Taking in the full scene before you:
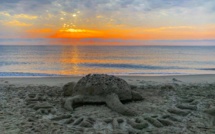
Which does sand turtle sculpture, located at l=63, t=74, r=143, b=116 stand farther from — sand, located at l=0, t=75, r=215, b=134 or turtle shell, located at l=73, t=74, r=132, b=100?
sand, located at l=0, t=75, r=215, b=134

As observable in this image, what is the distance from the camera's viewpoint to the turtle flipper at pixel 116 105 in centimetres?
565

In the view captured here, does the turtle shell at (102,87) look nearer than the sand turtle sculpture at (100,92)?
No

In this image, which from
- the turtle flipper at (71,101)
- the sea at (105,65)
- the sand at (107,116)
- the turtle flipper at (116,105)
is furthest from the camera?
the sea at (105,65)

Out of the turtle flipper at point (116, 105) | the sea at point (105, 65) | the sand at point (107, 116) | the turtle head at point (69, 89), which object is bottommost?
the sand at point (107, 116)

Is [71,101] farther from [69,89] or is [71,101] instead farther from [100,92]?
[69,89]

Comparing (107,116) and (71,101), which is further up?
(71,101)

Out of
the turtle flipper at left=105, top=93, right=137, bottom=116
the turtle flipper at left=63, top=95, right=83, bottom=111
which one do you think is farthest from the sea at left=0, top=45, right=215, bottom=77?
the turtle flipper at left=105, top=93, right=137, bottom=116

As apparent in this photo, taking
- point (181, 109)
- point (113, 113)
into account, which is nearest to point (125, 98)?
point (113, 113)

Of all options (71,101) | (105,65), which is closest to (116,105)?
(71,101)

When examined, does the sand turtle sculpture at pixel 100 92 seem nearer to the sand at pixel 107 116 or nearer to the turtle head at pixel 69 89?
the sand at pixel 107 116

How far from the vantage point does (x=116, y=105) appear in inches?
234

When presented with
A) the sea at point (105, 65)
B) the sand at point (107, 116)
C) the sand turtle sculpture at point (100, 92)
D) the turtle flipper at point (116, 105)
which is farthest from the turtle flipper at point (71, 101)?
the sea at point (105, 65)

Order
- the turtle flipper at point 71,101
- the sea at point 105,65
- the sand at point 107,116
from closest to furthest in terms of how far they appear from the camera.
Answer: the sand at point 107,116, the turtle flipper at point 71,101, the sea at point 105,65

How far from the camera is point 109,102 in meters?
6.23
